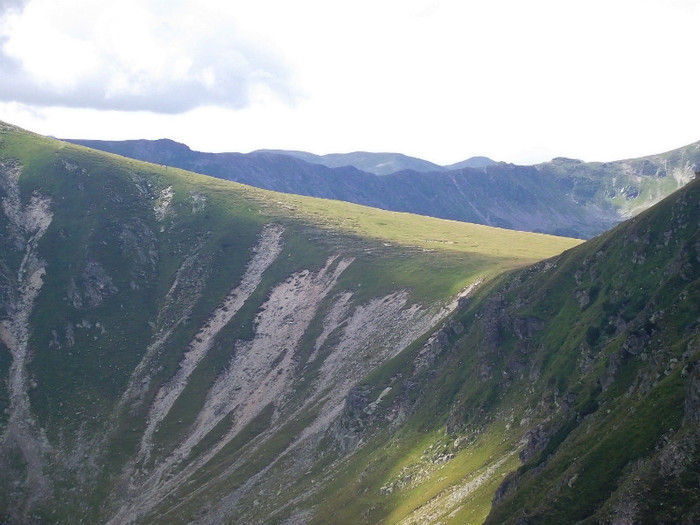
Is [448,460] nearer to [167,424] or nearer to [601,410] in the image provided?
[601,410]

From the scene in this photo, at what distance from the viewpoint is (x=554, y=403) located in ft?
362

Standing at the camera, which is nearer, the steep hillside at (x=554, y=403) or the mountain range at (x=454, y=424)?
the steep hillside at (x=554, y=403)

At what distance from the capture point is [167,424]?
192750 millimetres

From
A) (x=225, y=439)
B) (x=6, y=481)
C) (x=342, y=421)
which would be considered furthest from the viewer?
(x=225, y=439)

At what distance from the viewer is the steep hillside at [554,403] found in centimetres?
7088

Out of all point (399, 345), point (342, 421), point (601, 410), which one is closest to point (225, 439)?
point (342, 421)

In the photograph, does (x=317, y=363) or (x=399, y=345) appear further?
(x=317, y=363)

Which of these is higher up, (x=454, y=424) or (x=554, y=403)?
(x=554, y=403)

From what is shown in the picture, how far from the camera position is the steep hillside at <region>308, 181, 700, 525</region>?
233 ft

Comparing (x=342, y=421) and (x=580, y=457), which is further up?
(x=580, y=457)

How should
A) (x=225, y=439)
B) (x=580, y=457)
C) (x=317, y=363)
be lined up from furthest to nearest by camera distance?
1. (x=317, y=363)
2. (x=225, y=439)
3. (x=580, y=457)

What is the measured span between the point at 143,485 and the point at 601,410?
124 meters

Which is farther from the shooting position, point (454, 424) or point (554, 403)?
point (454, 424)

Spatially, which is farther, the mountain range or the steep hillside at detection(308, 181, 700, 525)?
the mountain range
